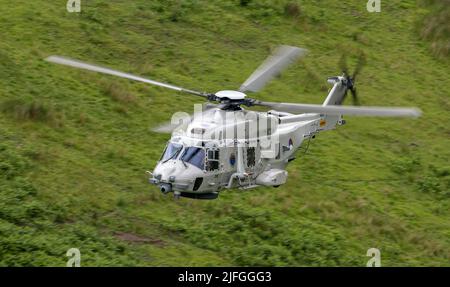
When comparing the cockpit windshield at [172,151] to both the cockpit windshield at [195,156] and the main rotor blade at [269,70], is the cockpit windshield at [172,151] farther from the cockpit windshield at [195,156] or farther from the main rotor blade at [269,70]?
the main rotor blade at [269,70]

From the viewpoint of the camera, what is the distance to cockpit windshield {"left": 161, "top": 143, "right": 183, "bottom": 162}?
24.8m

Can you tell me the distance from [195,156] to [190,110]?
10834 mm

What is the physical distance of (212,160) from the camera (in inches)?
978

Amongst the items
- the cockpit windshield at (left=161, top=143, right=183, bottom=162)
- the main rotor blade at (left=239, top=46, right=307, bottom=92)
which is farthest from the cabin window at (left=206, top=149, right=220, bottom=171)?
the main rotor blade at (left=239, top=46, right=307, bottom=92)

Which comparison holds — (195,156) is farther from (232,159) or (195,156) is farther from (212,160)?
(232,159)

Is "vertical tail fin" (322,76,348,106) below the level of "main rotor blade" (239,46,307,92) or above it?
below

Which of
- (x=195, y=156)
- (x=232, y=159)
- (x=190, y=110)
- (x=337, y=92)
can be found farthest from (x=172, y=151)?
(x=190, y=110)

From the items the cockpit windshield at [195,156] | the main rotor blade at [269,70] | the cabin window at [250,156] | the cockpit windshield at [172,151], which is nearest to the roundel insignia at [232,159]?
the cabin window at [250,156]

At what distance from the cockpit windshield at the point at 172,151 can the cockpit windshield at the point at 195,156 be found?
0.61 feet

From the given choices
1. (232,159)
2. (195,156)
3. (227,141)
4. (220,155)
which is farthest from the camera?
(232,159)

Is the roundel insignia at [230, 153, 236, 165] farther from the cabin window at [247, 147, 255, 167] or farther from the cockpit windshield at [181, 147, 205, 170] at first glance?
the cockpit windshield at [181, 147, 205, 170]

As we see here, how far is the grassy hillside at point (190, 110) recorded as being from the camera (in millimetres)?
26891
